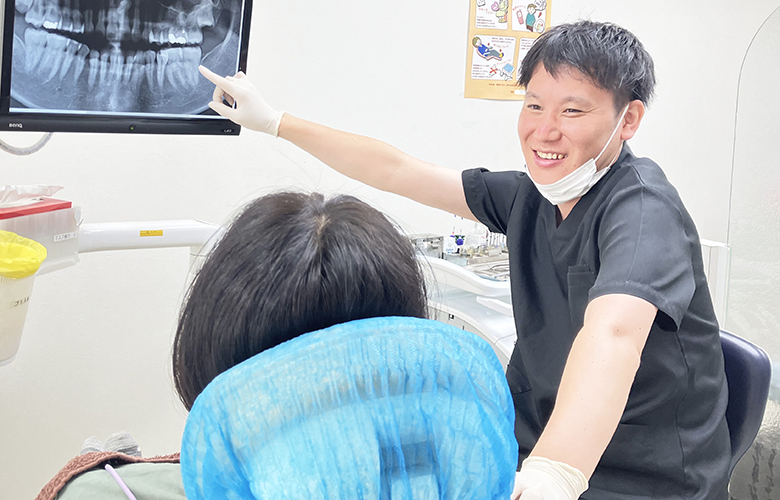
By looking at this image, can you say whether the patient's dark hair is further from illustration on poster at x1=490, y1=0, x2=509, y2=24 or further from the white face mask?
illustration on poster at x1=490, y1=0, x2=509, y2=24

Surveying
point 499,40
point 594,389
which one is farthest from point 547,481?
point 499,40

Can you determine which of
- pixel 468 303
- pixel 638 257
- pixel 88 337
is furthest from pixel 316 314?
pixel 88 337

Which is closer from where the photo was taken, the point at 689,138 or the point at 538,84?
the point at 538,84

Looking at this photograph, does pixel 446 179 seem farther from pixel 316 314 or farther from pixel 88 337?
pixel 88 337

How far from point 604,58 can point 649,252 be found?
406mm

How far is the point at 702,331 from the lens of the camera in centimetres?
121

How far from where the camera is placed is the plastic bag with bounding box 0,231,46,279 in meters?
1.27

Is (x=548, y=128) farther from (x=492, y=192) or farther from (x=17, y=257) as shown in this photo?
(x=17, y=257)

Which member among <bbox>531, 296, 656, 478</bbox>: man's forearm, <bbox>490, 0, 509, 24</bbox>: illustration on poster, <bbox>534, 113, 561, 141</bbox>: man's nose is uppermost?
<bbox>490, 0, 509, 24</bbox>: illustration on poster

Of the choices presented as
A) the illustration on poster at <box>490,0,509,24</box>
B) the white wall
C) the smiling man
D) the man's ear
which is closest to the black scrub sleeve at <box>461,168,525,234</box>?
the smiling man

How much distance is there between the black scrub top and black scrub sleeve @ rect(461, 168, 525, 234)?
0.35 feet

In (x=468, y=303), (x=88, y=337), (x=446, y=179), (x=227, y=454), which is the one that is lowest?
(x=88, y=337)

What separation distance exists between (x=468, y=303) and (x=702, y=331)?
3.22ft

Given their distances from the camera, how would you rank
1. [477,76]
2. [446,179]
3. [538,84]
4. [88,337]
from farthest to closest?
[477,76]
[88,337]
[446,179]
[538,84]
